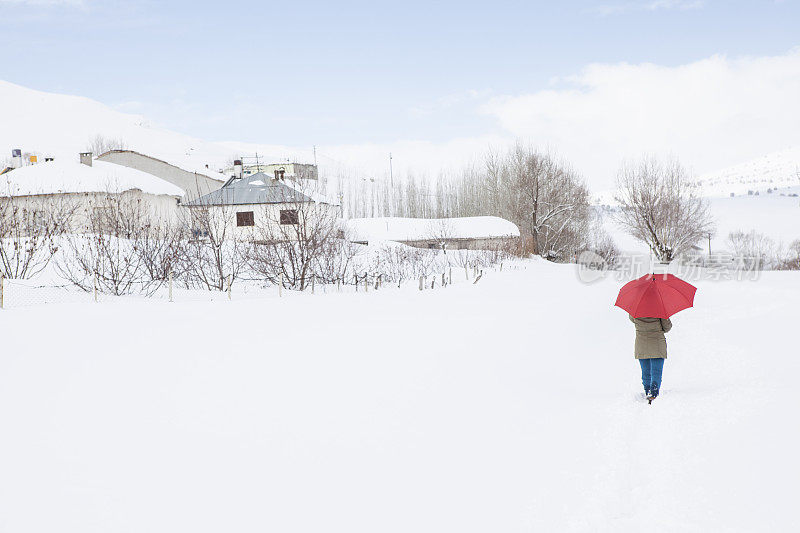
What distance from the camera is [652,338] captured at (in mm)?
7750

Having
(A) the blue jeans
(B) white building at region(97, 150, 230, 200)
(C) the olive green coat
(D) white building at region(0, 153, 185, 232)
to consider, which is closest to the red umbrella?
(C) the olive green coat

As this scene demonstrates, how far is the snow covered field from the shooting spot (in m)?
5.09

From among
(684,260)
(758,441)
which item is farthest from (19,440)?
(684,260)

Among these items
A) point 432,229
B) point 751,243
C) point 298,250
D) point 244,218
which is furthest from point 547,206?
point 751,243

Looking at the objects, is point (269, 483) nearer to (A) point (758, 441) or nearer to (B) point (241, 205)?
(A) point (758, 441)

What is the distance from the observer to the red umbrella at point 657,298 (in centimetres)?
757

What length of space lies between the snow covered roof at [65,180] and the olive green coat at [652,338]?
34.8 meters

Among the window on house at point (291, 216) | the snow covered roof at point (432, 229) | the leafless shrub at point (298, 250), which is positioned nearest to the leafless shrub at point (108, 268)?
the leafless shrub at point (298, 250)

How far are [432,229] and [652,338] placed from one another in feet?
157

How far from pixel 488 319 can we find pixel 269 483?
9139mm

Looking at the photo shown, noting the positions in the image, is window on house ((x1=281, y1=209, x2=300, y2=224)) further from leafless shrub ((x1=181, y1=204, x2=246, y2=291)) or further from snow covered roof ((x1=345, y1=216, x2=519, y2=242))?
snow covered roof ((x1=345, y1=216, x2=519, y2=242))

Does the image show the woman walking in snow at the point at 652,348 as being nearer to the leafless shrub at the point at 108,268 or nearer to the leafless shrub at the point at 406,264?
the leafless shrub at the point at 108,268

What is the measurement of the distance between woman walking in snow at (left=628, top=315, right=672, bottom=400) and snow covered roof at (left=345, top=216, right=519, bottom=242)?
1754 inches

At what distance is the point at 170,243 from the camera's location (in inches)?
864
